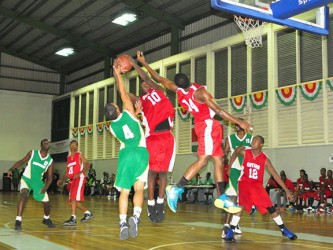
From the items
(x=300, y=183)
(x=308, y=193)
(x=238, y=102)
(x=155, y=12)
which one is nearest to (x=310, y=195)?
(x=308, y=193)

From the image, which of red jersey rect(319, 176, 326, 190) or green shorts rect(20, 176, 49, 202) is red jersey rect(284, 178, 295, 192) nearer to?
red jersey rect(319, 176, 326, 190)

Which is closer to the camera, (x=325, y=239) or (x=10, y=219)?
(x=325, y=239)

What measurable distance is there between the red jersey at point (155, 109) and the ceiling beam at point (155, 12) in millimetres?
17279

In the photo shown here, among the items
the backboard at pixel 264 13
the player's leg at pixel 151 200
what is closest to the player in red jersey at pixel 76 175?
the player's leg at pixel 151 200

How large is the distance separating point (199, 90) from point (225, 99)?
50.5 feet

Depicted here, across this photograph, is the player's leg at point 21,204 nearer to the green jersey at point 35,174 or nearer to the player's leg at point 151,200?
the green jersey at point 35,174

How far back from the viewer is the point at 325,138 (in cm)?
1769

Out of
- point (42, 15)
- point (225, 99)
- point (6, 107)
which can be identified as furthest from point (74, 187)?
point (6, 107)

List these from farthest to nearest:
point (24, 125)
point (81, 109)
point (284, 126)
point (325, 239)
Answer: point (24, 125)
point (81, 109)
point (284, 126)
point (325, 239)

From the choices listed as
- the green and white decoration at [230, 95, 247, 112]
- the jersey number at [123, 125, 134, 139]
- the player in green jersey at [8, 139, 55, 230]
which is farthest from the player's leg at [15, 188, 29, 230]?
the green and white decoration at [230, 95, 247, 112]

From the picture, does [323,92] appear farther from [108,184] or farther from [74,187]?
[108,184]

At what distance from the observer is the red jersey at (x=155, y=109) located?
7.75 meters

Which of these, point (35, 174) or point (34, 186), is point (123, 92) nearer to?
point (35, 174)

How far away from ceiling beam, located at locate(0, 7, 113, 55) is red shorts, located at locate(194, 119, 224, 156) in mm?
23824
